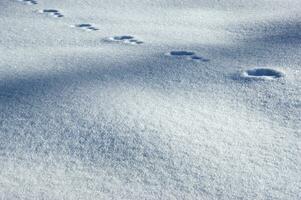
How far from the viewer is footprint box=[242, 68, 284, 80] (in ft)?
5.10

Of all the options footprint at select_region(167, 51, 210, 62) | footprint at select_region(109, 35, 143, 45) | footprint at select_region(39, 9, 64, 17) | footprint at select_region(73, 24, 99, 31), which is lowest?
footprint at select_region(167, 51, 210, 62)

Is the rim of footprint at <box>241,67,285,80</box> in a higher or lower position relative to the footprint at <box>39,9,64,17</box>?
lower

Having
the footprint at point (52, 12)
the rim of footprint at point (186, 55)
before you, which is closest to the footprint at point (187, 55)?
the rim of footprint at point (186, 55)

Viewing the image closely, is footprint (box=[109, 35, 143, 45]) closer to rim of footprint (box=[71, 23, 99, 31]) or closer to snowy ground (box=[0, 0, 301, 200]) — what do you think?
snowy ground (box=[0, 0, 301, 200])

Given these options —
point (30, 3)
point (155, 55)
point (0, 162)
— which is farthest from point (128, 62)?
point (30, 3)

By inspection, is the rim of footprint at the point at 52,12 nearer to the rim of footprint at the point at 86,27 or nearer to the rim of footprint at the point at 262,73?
the rim of footprint at the point at 86,27

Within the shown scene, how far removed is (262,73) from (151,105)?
18.4 inches

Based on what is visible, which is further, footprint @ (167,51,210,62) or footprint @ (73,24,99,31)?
footprint @ (73,24,99,31)

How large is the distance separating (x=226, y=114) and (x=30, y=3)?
1.55 metres

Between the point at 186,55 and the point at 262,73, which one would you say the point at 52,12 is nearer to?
the point at 186,55

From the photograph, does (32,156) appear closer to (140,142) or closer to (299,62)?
(140,142)

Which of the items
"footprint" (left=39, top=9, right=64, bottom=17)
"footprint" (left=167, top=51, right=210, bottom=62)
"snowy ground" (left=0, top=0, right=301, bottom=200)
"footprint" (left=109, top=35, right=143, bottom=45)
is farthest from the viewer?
"footprint" (left=39, top=9, right=64, bottom=17)

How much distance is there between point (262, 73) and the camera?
5.25ft

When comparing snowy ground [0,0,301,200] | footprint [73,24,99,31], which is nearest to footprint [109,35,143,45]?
snowy ground [0,0,301,200]
